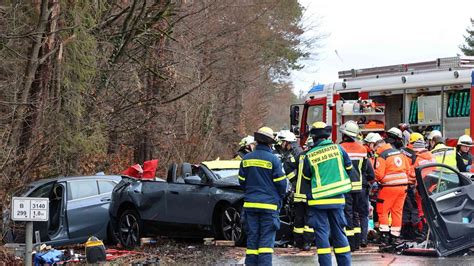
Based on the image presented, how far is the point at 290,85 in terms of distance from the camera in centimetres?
4847

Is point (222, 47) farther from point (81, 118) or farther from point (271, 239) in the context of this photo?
point (271, 239)

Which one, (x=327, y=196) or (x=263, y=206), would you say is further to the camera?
(x=263, y=206)

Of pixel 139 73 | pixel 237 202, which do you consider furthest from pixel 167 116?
pixel 237 202

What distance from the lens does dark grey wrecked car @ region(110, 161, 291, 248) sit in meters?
11.7

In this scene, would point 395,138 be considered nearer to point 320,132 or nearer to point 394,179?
point 394,179

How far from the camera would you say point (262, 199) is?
28.8 feet

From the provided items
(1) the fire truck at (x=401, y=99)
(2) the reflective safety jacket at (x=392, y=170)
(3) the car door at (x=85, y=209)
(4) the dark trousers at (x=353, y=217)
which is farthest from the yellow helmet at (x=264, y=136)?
(1) the fire truck at (x=401, y=99)

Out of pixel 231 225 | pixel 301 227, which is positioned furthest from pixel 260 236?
pixel 231 225

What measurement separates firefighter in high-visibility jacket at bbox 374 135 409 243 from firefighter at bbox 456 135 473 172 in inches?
57.2

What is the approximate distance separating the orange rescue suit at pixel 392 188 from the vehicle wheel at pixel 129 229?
4.16 metres

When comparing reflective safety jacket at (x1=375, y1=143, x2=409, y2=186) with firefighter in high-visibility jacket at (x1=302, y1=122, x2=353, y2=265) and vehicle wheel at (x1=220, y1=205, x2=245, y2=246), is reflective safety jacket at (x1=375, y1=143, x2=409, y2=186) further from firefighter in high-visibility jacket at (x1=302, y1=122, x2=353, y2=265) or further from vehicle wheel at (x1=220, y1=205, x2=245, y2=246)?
firefighter in high-visibility jacket at (x1=302, y1=122, x2=353, y2=265)

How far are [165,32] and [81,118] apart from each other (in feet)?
12.2

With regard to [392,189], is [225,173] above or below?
above

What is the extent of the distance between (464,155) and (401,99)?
3786mm
